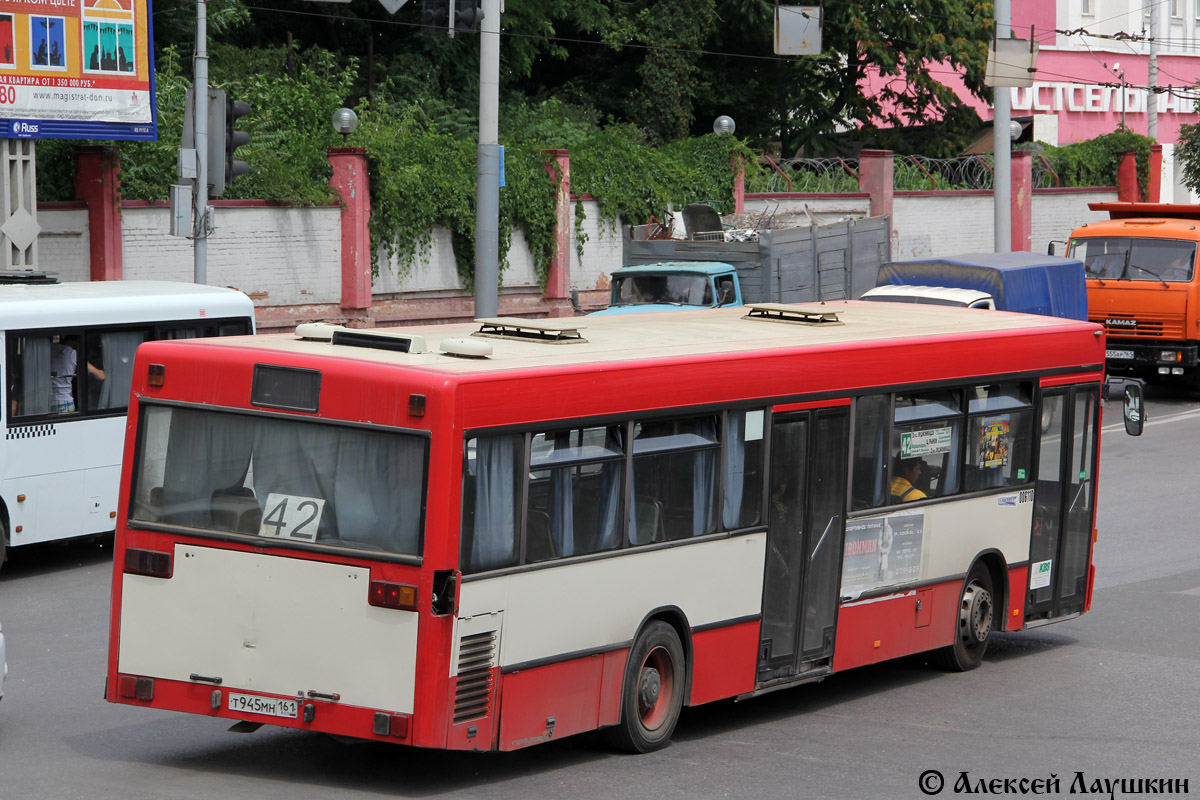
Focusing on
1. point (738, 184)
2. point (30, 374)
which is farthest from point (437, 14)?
point (738, 184)

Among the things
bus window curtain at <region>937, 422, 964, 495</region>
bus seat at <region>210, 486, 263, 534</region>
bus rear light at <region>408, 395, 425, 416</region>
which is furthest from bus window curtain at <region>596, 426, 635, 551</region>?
bus window curtain at <region>937, 422, 964, 495</region>

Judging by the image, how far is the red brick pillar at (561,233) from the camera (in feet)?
104

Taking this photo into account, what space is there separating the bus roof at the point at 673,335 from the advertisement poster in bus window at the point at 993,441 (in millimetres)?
572

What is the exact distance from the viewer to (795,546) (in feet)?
31.0

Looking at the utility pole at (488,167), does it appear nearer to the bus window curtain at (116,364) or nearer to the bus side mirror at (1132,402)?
the bus window curtain at (116,364)

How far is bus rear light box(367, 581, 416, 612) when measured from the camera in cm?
738

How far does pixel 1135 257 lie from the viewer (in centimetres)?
2772

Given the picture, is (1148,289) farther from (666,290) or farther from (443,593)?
(443,593)

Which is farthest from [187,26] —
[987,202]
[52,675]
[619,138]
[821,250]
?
[52,675]

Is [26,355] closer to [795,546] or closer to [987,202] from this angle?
[795,546]

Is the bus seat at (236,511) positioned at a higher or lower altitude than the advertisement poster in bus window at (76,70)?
lower

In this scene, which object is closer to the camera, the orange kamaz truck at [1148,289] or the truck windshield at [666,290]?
the truck windshield at [666,290]

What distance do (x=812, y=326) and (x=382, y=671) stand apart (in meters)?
4.15

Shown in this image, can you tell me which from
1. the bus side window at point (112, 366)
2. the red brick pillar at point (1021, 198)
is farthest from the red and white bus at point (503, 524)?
the red brick pillar at point (1021, 198)
